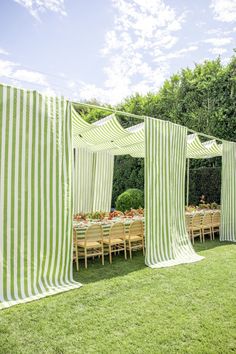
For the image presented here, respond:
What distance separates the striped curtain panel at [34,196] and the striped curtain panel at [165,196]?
1.83 meters

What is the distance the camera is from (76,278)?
5.09 meters

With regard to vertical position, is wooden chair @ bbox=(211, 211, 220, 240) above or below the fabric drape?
below

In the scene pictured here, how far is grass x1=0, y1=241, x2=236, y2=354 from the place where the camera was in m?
3.02

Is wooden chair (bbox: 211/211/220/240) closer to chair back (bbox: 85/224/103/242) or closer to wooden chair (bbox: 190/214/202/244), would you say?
wooden chair (bbox: 190/214/202/244)

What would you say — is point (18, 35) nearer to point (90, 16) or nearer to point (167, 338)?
point (90, 16)

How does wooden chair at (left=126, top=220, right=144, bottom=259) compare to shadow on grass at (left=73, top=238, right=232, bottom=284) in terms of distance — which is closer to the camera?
shadow on grass at (left=73, top=238, right=232, bottom=284)

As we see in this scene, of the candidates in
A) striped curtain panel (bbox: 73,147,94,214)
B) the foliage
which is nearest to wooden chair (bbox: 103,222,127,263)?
striped curtain panel (bbox: 73,147,94,214)

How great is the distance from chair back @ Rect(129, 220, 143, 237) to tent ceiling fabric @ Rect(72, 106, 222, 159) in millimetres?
2241

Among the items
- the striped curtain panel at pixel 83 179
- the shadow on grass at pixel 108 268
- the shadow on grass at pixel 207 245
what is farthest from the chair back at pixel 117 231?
the striped curtain panel at pixel 83 179

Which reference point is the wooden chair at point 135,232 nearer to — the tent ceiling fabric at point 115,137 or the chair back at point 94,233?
the chair back at point 94,233

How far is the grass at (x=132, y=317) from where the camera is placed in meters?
3.02

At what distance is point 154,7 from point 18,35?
127 inches

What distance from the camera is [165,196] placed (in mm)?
6348

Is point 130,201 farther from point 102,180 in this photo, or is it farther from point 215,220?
point 215,220
